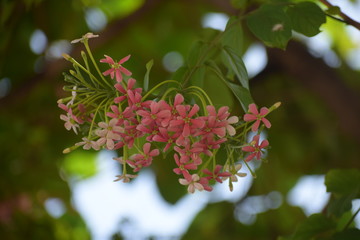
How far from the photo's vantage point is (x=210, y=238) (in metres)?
1.49

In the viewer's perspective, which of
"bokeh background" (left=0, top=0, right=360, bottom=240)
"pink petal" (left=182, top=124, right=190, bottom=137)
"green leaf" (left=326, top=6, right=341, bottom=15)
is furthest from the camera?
"bokeh background" (left=0, top=0, right=360, bottom=240)

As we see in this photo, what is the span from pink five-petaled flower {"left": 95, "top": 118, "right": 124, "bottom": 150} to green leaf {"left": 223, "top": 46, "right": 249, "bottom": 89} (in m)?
0.15

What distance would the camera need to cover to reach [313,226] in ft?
2.39

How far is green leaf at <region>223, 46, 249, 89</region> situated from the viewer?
1.99 feet

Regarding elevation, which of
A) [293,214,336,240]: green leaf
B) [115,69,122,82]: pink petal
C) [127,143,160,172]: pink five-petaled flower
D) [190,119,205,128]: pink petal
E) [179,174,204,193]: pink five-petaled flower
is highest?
[115,69,122,82]: pink petal

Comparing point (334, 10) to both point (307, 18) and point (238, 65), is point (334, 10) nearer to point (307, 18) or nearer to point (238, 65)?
point (307, 18)

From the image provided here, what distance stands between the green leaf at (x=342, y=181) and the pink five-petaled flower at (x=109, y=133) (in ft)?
1.06

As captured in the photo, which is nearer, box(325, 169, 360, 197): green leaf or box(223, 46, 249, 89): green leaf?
box(223, 46, 249, 89): green leaf

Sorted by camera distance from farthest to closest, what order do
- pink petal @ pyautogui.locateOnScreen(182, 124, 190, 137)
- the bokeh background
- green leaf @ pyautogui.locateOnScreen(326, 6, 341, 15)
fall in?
the bokeh background
green leaf @ pyautogui.locateOnScreen(326, 6, 341, 15)
pink petal @ pyautogui.locateOnScreen(182, 124, 190, 137)

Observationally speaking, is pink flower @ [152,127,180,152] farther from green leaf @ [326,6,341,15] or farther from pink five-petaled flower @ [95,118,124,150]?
green leaf @ [326,6,341,15]

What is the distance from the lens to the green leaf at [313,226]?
0.72 meters

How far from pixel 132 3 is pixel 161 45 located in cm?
34

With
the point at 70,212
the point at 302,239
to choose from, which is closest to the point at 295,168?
the point at 70,212

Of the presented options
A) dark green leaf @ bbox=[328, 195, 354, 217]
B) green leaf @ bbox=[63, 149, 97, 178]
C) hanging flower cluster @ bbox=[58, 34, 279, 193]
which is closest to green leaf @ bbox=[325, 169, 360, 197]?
dark green leaf @ bbox=[328, 195, 354, 217]
